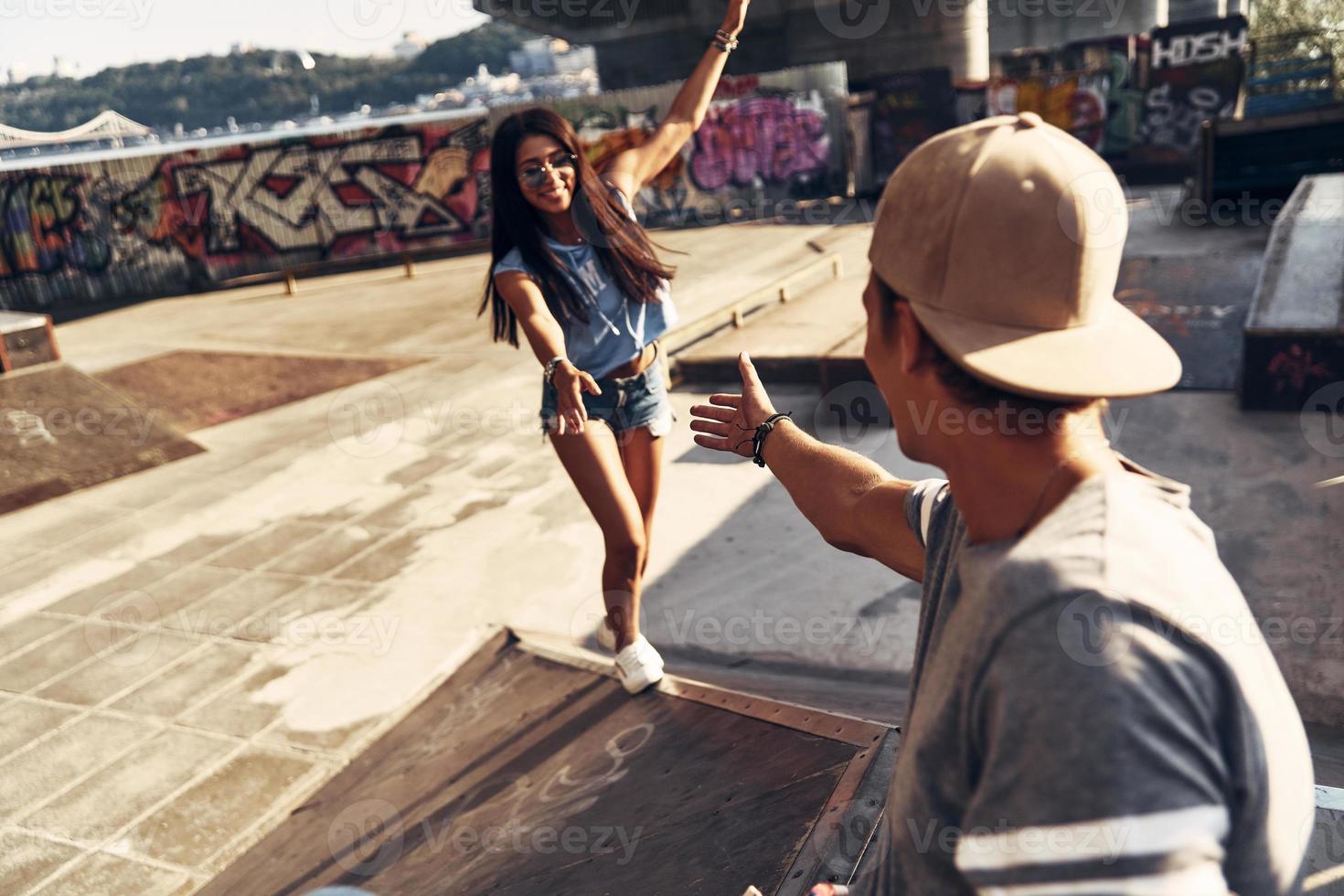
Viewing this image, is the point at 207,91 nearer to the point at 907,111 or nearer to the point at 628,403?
the point at 907,111

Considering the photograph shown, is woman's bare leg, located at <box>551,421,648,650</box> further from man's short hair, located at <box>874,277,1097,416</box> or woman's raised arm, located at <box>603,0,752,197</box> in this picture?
man's short hair, located at <box>874,277,1097,416</box>

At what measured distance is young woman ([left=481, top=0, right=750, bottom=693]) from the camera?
12.0ft

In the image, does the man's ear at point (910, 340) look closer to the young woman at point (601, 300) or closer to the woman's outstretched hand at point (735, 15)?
the young woman at point (601, 300)

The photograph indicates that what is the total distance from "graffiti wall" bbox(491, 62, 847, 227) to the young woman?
65.1ft

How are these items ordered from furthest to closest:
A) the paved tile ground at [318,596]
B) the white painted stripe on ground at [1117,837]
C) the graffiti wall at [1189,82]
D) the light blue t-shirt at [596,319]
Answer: the graffiti wall at [1189,82], the paved tile ground at [318,596], the light blue t-shirt at [596,319], the white painted stripe on ground at [1117,837]

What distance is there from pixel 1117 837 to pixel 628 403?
3.01 m

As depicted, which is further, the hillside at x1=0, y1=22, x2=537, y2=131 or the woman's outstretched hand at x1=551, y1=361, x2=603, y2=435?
the hillside at x1=0, y1=22, x2=537, y2=131

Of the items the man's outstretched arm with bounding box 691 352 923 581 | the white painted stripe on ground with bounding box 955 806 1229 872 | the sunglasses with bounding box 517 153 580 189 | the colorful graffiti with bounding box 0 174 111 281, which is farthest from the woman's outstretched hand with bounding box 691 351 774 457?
the colorful graffiti with bounding box 0 174 111 281

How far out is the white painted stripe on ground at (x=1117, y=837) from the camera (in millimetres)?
935

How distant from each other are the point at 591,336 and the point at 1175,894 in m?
3.07

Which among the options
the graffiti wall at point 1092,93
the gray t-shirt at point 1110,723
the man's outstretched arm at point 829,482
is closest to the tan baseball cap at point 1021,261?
the gray t-shirt at point 1110,723

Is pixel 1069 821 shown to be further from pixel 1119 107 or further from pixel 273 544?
pixel 1119 107

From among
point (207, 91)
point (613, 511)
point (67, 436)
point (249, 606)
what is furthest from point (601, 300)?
point (207, 91)

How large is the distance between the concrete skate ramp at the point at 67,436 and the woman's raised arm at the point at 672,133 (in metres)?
6.63
